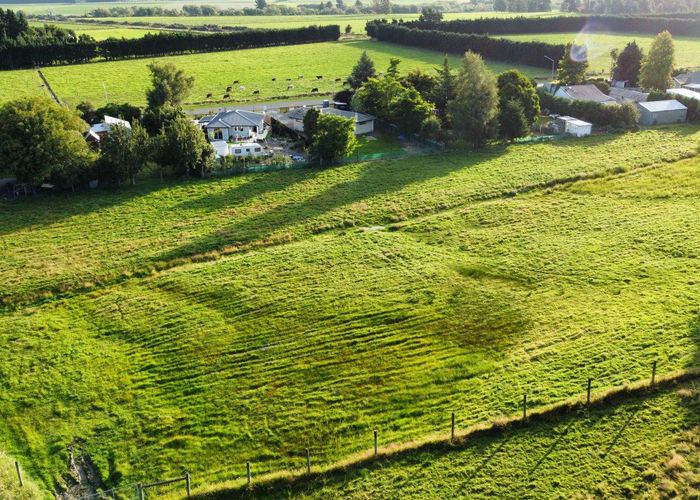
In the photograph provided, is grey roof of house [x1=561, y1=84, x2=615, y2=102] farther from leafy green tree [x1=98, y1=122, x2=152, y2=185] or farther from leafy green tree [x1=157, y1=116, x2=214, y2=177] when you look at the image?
leafy green tree [x1=98, y1=122, x2=152, y2=185]

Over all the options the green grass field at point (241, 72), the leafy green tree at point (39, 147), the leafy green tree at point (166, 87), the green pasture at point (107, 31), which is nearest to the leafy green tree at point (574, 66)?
the green grass field at point (241, 72)

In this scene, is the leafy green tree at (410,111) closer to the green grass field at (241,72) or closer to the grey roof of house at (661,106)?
the grey roof of house at (661,106)

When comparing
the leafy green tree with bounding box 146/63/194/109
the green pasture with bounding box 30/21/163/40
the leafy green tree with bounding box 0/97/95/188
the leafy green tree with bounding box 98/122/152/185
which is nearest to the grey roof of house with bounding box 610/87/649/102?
the leafy green tree with bounding box 146/63/194/109

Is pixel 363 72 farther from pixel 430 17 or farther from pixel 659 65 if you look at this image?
pixel 430 17

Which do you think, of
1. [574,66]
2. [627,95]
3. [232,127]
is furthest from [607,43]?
[232,127]

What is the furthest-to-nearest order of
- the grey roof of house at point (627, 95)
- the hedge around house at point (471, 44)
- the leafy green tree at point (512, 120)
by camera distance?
the hedge around house at point (471, 44) → the grey roof of house at point (627, 95) → the leafy green tree at point (512, 120)
